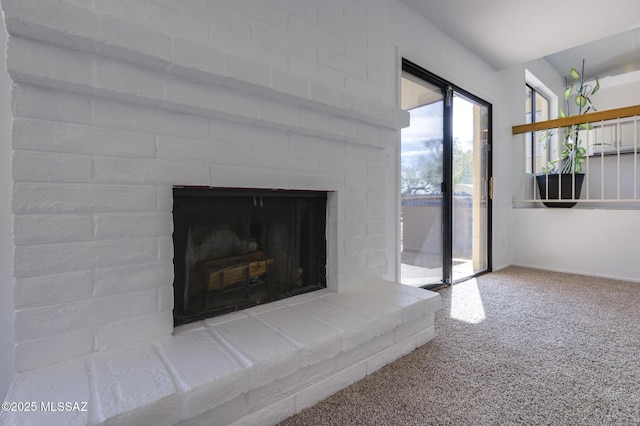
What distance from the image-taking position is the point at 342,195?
1.59m

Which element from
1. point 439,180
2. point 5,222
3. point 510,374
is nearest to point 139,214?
point 5,222

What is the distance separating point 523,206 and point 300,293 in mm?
3280

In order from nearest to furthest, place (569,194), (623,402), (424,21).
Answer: (623,402) → (424,21) → (569,194)

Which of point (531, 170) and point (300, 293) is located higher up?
point (531, 170)

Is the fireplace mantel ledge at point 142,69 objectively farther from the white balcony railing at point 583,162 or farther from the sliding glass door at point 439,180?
the white balcony railing at point 583,162

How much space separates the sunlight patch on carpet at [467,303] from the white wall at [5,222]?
2005mm

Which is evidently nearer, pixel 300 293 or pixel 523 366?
pixel 523 366

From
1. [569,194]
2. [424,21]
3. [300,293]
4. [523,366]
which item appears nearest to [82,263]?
[300,293]

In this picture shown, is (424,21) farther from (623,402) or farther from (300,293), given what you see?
(623,402)

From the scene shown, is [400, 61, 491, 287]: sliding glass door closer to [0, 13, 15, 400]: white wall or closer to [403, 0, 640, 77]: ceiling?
[403, 0, 640, 77]: ceiling

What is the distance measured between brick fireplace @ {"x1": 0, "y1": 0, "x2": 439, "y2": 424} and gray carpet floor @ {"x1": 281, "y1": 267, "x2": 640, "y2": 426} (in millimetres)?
155

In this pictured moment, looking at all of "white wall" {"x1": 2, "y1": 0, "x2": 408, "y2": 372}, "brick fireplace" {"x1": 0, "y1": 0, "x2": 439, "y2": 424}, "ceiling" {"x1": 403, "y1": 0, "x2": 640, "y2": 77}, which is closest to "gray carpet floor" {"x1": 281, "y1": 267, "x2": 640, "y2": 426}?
"brick fireplace" {"x1": 0, "y1": 0, "x2": 439, "y2": 424}

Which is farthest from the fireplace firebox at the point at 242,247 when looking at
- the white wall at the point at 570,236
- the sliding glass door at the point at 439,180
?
the white wall at the point at 570,236

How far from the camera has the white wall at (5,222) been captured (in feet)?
3.01
